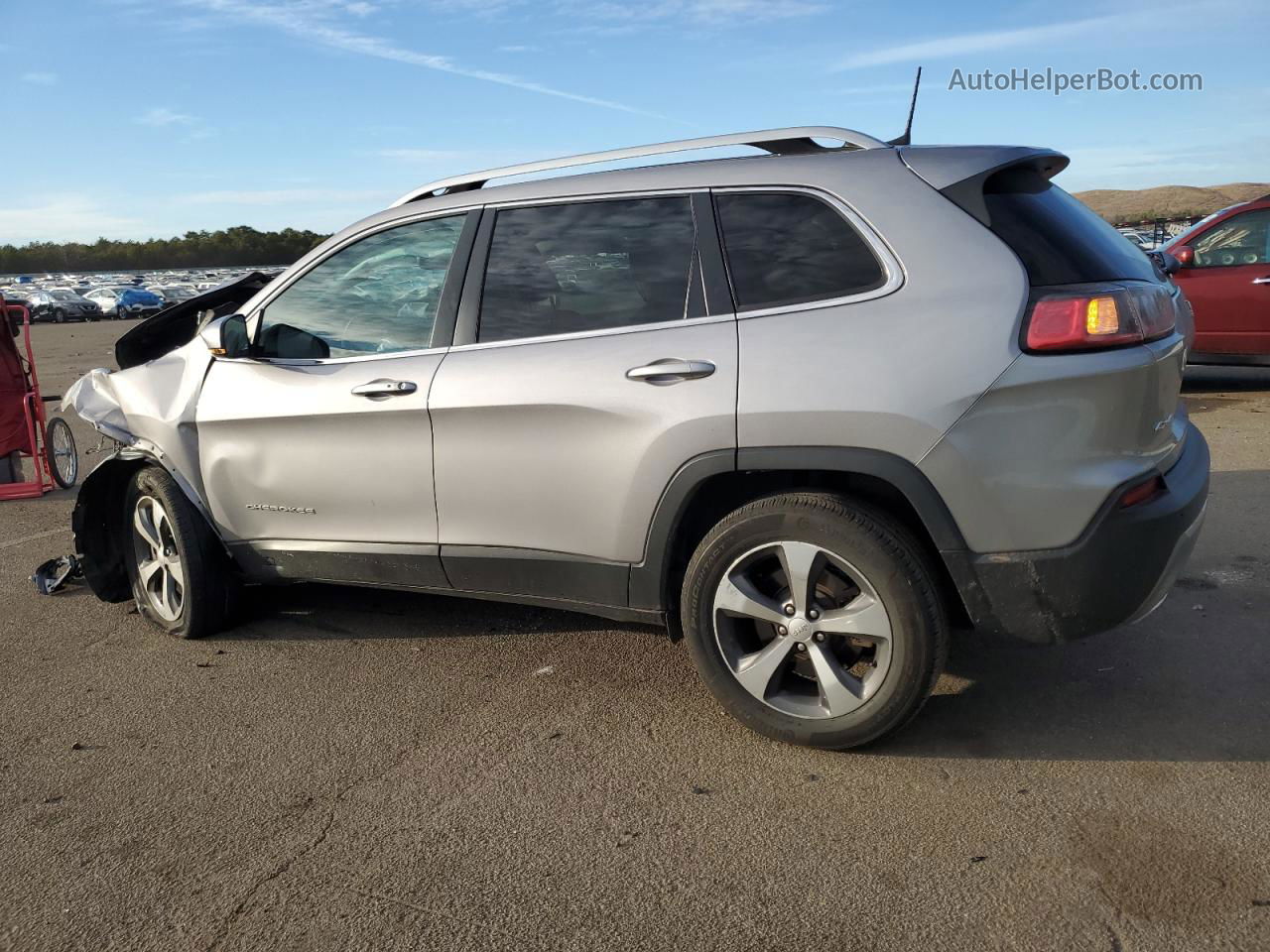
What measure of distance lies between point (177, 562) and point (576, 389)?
2.24 meters

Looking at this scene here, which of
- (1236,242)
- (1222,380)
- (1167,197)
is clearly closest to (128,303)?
(1222,380)

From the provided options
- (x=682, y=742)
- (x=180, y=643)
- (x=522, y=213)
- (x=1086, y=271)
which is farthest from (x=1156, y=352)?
(x=180, y=643)

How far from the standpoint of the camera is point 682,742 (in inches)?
137

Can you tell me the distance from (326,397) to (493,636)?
1.25m

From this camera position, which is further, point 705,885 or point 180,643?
point 180,643

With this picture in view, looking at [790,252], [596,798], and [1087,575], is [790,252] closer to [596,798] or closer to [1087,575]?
[1087,575]

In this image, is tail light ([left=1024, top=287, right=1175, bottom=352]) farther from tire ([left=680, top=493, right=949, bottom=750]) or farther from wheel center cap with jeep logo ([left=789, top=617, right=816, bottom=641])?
wheel center cap with jeep logo ([left=789, top=617, right=816, bottom=641])

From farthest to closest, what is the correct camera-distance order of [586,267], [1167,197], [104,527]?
1. [1167,197]
2. [104,527]
3. [586,267]

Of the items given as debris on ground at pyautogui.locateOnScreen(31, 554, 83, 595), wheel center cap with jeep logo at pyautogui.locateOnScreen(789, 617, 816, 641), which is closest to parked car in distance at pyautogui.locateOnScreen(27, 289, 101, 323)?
debris on ground at pyautogui.locateOnScreen(31, 554, 83, 595)

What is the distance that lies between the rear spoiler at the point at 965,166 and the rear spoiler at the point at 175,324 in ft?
10.1

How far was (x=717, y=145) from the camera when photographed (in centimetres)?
359

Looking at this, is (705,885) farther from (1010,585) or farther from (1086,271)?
(1086,271)

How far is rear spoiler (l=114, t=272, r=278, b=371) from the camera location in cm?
498

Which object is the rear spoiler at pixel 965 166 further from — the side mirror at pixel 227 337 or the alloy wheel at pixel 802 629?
the side mirror at pixel 227 337
